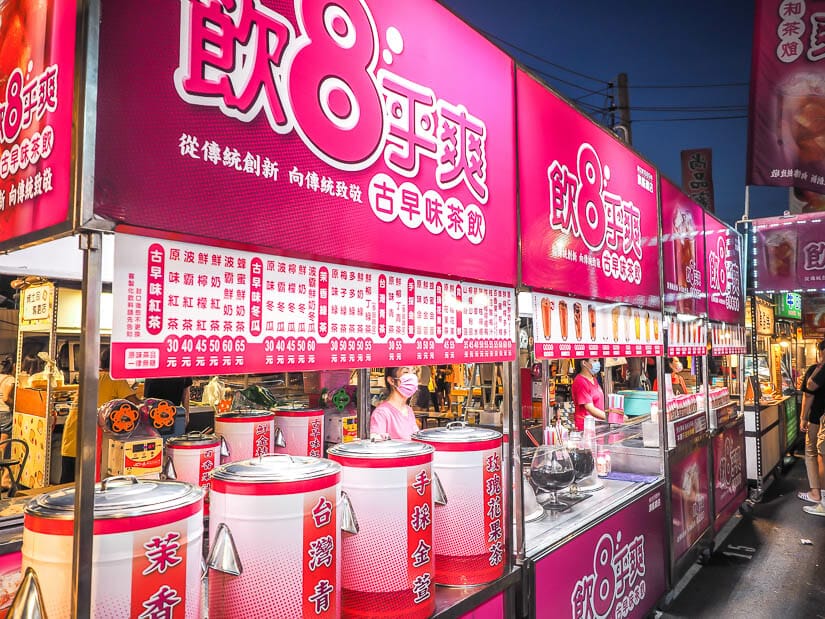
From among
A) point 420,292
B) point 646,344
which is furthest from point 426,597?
point 646,344

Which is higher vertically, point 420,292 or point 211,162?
point 211,162

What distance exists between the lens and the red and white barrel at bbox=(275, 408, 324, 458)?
8.80ft

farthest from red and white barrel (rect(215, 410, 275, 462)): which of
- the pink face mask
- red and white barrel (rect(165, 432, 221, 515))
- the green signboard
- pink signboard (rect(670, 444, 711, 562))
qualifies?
the green signboard

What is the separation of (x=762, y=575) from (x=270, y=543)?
5396 mm

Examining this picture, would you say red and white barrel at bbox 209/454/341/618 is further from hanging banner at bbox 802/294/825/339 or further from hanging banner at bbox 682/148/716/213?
hanging banner at bbox 802/294/825/339

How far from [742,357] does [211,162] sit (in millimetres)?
8479

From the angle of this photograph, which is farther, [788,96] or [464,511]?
[788,96]

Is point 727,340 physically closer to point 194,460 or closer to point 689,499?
point 689,499

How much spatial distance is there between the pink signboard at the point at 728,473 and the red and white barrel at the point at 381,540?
5.01 meters

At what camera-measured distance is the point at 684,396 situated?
5.15m

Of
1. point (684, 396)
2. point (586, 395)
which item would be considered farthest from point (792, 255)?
point (684, 396)

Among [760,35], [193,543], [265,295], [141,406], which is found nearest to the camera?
[193,543]

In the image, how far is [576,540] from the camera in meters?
2.86

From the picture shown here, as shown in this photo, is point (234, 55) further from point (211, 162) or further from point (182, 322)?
point (182, 322)
